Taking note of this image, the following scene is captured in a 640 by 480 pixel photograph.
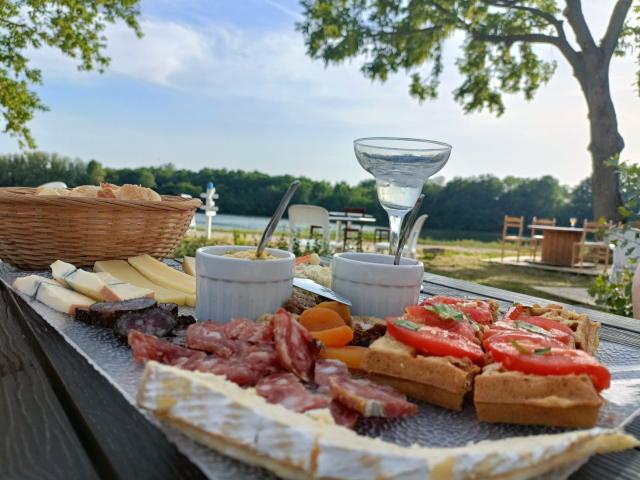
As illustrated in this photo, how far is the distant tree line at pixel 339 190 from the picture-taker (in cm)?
1714

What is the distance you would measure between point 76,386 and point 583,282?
33.6ft

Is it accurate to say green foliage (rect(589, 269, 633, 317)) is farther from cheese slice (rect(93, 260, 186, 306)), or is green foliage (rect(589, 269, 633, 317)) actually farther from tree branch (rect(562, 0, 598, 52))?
tree branch (rect(562, 0, 598, 52))

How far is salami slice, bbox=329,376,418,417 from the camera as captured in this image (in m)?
0.68

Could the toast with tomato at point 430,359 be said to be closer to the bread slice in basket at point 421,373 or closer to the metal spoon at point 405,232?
the bread slice in basket at point 421,373

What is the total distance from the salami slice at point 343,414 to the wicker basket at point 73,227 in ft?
4.29

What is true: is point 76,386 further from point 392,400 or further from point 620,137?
point 620,137

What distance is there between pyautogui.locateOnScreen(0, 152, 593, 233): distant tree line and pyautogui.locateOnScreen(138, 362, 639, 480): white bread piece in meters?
15.9

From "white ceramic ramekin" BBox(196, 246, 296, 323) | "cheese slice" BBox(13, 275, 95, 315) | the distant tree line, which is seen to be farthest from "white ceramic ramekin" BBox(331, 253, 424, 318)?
the distant tree line

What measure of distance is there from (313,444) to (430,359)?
34 centimetres

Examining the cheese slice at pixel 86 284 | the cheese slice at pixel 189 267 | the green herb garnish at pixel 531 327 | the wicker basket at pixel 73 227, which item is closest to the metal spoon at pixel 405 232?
the green herb garnish at pixel 531 327

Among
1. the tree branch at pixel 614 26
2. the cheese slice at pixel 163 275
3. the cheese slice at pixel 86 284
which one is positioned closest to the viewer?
the cheese slice at pixel 86 284

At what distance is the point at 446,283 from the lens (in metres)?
2.23

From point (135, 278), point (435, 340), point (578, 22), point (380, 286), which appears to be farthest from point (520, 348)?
point (578, 22)

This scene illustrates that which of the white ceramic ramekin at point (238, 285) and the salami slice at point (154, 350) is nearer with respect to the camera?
the salami slice at point (154, 350)
